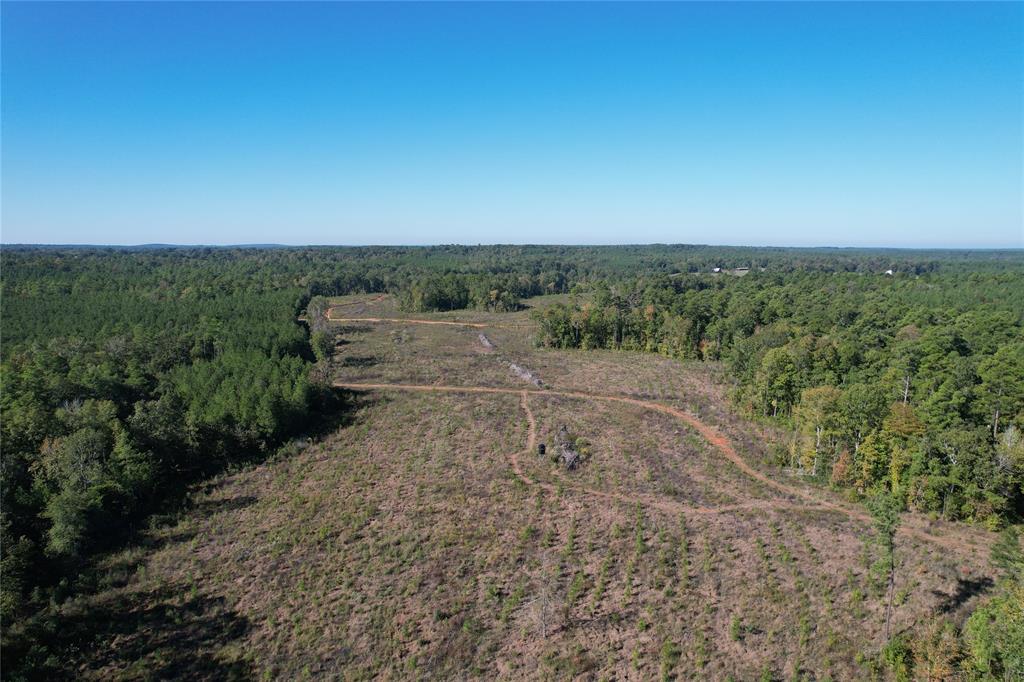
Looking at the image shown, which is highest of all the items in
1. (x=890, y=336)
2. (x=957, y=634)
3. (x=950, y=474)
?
(x=890, y=336)

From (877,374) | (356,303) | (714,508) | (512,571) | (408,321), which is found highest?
(356,303)

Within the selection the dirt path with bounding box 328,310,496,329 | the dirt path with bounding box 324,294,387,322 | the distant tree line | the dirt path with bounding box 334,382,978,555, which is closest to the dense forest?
the distant tree line

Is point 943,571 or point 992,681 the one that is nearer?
point 992,681

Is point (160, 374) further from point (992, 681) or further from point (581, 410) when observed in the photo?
point (992, 681)

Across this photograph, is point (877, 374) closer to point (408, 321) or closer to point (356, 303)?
point (408, 321)

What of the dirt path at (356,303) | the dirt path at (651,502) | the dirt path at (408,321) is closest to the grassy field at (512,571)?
the dirt path at (651,502)

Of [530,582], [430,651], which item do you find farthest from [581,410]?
[430,651]

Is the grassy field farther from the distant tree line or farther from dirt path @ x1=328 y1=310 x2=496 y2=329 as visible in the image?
dirt path @ x1=328 y1=310 x2=496 y2=329

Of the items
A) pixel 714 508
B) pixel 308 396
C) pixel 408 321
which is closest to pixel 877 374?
pixel 714 508

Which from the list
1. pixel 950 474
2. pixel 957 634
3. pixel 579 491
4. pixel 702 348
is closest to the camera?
pixel 957 634
